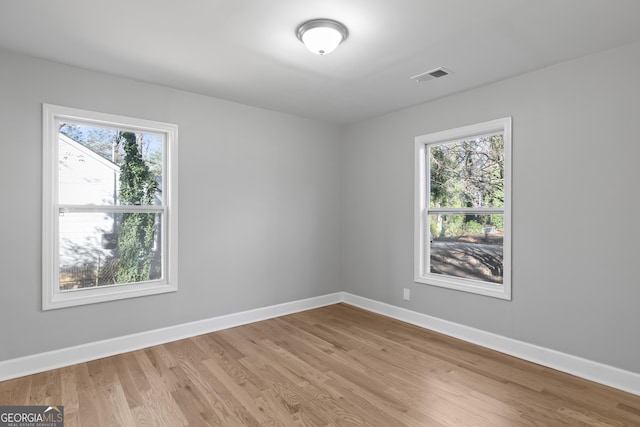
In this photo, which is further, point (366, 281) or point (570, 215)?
point (366, 281)

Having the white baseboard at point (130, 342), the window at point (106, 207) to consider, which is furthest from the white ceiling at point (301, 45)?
the white baseboard at point (130, 342)

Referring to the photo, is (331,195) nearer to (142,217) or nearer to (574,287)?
(142,217)

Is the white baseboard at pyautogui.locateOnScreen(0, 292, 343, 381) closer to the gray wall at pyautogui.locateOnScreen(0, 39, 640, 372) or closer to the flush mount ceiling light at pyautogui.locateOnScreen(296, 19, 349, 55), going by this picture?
the gray wall at pyautogui.locateOnScreen(0, 39, 640, 372)

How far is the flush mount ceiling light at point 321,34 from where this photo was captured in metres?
2.33

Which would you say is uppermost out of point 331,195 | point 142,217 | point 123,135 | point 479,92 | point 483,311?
point 479,92

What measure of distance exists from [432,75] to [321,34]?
1.32 metres

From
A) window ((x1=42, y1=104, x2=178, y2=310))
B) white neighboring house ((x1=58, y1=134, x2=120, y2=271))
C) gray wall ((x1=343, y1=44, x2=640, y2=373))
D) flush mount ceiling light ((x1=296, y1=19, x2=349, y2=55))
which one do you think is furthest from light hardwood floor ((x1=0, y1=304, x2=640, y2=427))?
flush mount ceiling light ((x1=296, y1=19, x2=349, y2=55))

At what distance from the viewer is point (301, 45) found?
2664mm

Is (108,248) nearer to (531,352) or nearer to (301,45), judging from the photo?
(301,45)

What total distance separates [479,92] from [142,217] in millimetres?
3621

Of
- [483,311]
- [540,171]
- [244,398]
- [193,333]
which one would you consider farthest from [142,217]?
[540,171]

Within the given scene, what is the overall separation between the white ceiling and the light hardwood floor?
8.50 feet

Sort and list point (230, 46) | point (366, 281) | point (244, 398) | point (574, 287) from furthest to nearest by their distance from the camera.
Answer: point (366, 281) < point (574, 287) < point (230, 46) < point (244, 398)

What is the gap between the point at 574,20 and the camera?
2.30 metres
